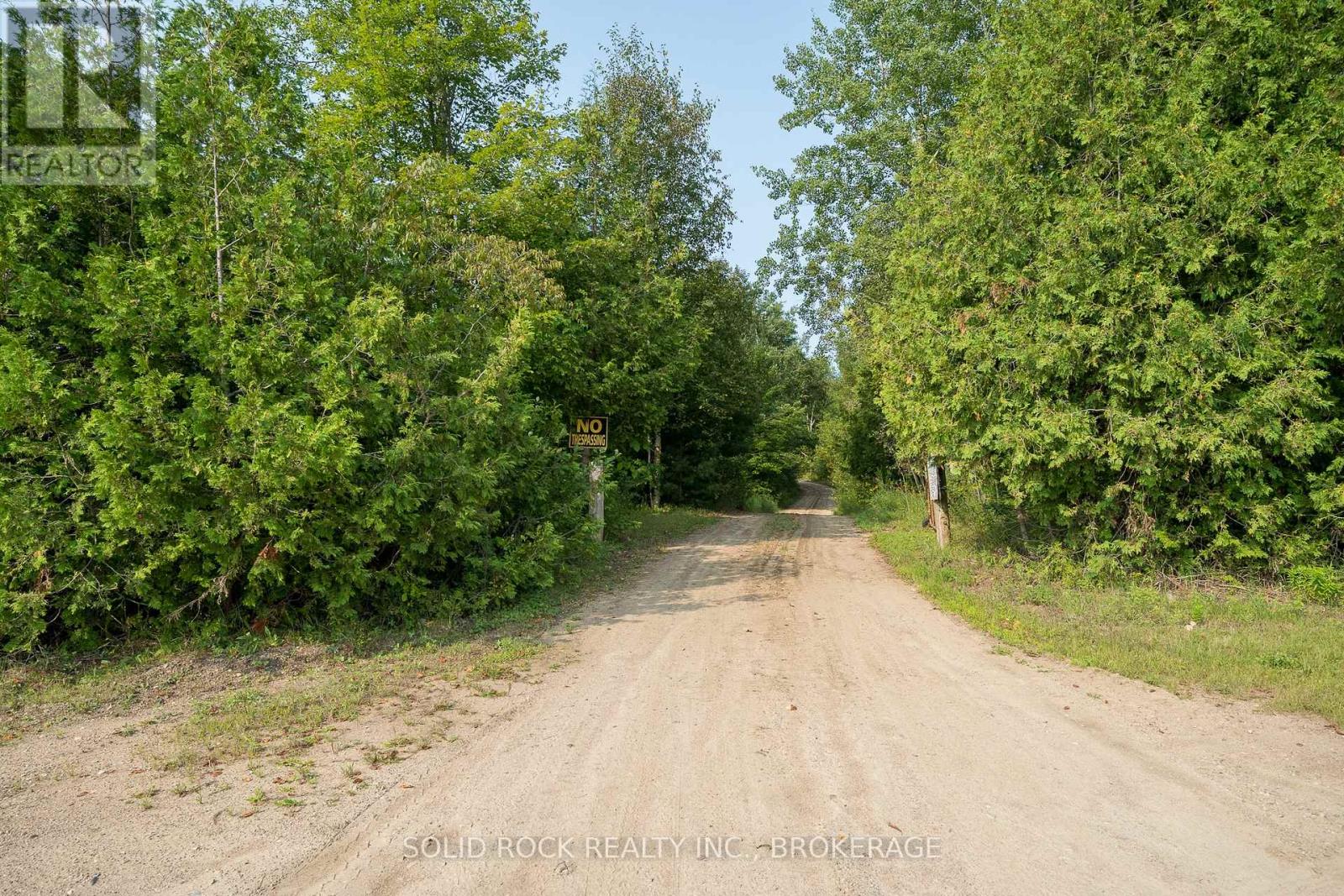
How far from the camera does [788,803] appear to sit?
4.09m

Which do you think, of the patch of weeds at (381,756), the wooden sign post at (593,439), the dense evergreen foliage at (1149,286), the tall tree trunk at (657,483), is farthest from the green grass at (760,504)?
the patch of weeds at (381,756)

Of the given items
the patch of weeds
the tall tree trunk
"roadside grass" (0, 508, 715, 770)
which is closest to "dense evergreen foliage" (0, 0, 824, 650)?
"roadside grass" (0, 508, 715, 770)

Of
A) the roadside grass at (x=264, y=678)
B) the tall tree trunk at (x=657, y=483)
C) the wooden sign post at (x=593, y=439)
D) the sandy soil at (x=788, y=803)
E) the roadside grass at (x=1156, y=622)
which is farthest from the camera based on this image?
the tall tree trunk at (x=657, y=483)

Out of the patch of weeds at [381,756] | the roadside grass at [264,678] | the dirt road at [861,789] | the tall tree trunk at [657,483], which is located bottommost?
the dirt road at [861,789]

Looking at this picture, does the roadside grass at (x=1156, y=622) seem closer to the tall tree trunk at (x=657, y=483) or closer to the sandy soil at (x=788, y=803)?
the sandy soil at (x=788, y=803)

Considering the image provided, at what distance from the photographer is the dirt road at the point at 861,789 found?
11.2 ft

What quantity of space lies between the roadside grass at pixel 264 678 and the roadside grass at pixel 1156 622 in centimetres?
544

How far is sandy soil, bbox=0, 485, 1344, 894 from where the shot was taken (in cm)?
341

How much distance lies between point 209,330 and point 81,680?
11.0 feet

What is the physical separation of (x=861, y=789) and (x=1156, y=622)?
19.0ft

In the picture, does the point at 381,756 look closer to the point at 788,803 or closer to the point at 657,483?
the point at 788,803

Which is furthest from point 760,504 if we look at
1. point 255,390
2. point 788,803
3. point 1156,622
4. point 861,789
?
point 788,803

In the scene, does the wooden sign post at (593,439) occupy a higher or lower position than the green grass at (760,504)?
higher

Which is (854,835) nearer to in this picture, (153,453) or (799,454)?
(153,453)
